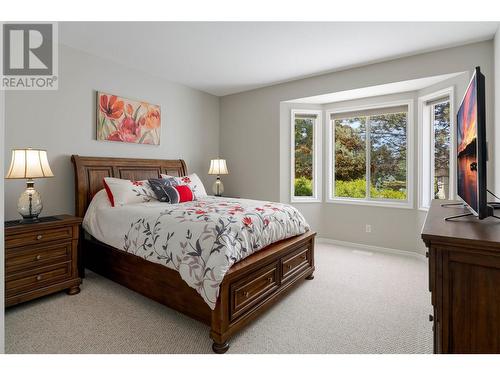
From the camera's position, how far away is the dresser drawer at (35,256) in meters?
2.17

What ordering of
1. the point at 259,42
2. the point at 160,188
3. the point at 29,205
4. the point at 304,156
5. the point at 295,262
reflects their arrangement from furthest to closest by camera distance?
1. the point at 304,156
2. the point at 160,188
3. the point at 259,42
4. the point at 295,262
5. the point at 29,205

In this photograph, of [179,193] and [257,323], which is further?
[179,193]

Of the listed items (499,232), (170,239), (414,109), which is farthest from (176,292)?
(414,109)

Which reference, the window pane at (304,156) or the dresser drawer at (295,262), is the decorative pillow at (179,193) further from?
the window pane at (304,156)

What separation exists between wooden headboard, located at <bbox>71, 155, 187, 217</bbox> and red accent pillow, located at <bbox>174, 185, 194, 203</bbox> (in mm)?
749

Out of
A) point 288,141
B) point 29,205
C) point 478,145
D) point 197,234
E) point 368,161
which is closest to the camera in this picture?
point 478,145

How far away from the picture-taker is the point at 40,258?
7.68 ft

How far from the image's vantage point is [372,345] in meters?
1.80

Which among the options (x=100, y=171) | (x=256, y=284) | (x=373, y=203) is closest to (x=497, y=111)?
(x=373, y=203)

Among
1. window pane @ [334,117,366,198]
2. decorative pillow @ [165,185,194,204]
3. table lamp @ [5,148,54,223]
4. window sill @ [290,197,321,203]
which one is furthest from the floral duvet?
window pane @ [334,117,366,198]

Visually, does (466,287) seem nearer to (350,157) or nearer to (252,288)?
(252,288)

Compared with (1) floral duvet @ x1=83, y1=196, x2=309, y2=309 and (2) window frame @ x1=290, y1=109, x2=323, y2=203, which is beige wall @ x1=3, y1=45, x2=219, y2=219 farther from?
(2) window frame @ x1=290, y1=109, x2=323, y2=203

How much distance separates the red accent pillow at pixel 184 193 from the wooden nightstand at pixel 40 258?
1.03 meters

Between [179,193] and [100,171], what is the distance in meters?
1.03
